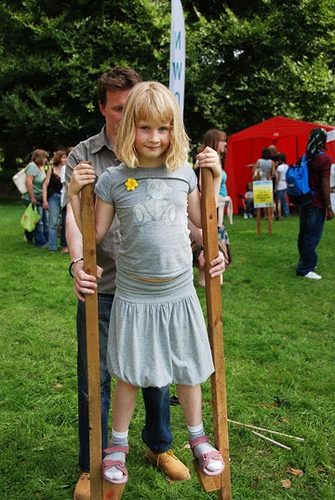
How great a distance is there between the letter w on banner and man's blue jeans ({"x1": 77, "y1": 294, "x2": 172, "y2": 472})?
2107mm

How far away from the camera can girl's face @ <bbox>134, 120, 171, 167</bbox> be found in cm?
215

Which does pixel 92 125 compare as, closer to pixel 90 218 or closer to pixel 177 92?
pixel 177 92

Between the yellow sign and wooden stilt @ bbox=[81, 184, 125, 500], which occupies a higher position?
the yellow sign

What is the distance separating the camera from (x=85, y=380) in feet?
8.96

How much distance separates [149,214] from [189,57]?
64.8ft

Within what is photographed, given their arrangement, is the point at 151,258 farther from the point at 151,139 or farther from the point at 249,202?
the point at 249,202

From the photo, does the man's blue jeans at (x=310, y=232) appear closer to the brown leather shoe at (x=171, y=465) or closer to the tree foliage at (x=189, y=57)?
the brown leather shoe at (x=171, y=465)

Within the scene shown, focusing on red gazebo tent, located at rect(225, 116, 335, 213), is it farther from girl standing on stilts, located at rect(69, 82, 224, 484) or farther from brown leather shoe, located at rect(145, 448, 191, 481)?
girl standing on stilts, located at rect(69, 82, 224, 484)

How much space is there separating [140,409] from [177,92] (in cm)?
261

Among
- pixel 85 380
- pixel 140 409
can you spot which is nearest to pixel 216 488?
pixel 85 380

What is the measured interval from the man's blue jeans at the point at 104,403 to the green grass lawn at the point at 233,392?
0.68ft

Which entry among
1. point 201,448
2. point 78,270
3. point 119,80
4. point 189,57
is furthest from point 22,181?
point 189,57

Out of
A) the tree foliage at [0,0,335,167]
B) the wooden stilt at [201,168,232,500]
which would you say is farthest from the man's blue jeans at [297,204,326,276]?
the tree foliage at [0,0,335,167]

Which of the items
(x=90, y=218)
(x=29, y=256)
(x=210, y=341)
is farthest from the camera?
(x=29, y=256)
